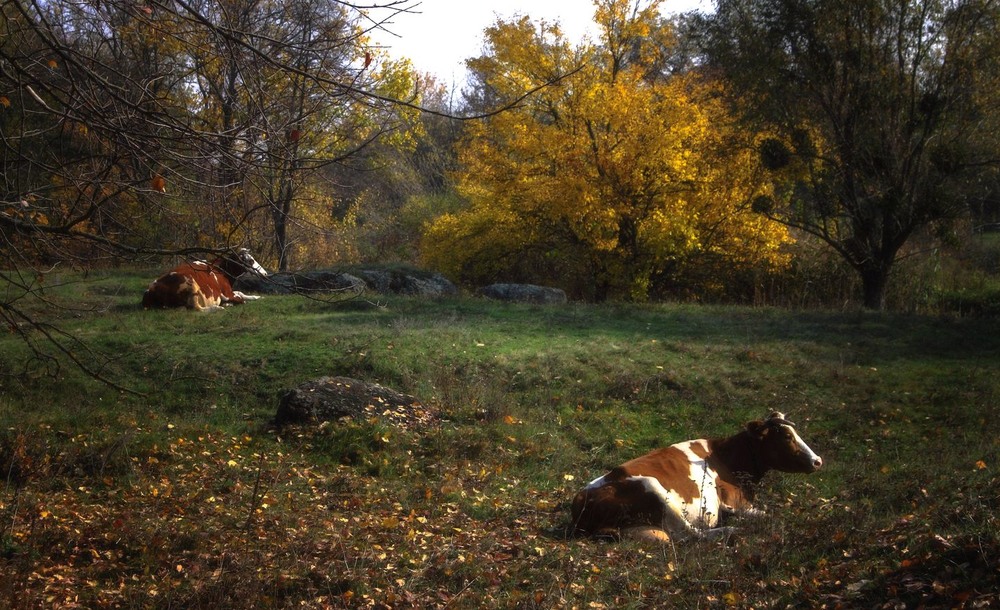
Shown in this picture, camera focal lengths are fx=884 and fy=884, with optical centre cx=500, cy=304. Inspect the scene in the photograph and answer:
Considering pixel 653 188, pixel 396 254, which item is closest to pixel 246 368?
pixel 653 188

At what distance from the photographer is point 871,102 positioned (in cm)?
2080

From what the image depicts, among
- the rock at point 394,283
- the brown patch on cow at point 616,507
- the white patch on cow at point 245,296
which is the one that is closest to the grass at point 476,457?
the brown patch on cow at point 616,507

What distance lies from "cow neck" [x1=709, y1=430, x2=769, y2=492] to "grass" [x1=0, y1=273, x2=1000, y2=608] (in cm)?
31

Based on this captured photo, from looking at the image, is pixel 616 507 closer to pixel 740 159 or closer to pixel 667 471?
pixel 667 471

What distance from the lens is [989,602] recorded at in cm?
505

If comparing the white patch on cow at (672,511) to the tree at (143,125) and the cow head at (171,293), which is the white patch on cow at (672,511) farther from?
the cow head at (171,293)

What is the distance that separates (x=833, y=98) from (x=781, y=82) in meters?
1.27

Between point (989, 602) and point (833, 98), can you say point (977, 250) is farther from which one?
point (989, 602)

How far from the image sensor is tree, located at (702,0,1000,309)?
20.1 meters

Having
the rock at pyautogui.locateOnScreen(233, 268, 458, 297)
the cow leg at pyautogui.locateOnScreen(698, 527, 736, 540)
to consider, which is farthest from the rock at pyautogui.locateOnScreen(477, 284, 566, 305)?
the cow leg at pyautogui.locateOnScreen(698, 527, 736, 540)

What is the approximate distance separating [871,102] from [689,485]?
Result: 15179mm

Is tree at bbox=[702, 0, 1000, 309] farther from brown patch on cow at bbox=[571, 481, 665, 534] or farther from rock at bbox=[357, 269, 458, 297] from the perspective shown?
brown patch on cow at bbox=[571, 481, 665, 534]

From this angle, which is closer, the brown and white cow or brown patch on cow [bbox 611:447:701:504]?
the brown and white cow

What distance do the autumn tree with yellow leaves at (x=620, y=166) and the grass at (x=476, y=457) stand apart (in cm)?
540
